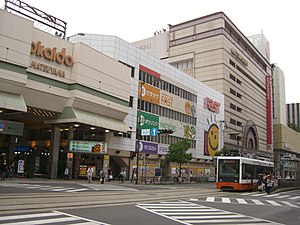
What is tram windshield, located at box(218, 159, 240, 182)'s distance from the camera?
29266 millimetres

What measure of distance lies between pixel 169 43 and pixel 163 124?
4444 cm

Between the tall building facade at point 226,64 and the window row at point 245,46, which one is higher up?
the window row at point 245,46

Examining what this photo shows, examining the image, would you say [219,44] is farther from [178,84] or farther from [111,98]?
[111,98]

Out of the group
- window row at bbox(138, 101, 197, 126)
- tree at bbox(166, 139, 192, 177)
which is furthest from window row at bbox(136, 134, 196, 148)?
tree at bbox(166, 139, 192, 177)

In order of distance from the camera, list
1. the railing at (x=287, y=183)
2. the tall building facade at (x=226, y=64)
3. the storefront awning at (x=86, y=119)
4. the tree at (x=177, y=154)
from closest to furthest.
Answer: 1. the storefront awning at (x=86, y=119)
2. the railing at (x=287, y=183)
3. the tree at (x=177, y=154)
4. the tall building facade at (x=226, y=64)

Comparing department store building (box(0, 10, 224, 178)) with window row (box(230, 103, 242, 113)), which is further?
window row (box(230, 103, 242, 113))

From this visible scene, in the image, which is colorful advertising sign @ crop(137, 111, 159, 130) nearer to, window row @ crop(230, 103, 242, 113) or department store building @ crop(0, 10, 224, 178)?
department store building @ crop(0, 10, 224, 178)

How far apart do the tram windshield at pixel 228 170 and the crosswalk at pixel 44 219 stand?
2075cm

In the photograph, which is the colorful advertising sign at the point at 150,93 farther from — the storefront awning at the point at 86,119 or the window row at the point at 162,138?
the storefront awning at the point at 86,119

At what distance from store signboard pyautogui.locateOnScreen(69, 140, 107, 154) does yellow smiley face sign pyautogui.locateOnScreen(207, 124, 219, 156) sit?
113 feet

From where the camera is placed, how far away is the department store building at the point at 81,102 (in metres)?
30.2

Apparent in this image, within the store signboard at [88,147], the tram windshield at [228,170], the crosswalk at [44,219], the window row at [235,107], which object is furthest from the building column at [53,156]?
the window row at [235,107]

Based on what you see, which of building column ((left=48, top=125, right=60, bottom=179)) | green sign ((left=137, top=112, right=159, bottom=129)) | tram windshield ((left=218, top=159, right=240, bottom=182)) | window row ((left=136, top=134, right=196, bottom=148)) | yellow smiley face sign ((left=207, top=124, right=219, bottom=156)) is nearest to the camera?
tram windshield ((left=218, top=159, right=240, bottom=182))

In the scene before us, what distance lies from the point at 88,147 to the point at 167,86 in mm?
21787
